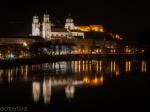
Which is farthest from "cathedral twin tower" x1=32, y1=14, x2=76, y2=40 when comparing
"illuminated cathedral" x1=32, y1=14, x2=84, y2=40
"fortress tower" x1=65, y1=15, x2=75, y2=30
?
"fortress tower" x1=65, y1=15, x2=75, y2=30

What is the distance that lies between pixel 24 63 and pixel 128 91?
50.6 ft

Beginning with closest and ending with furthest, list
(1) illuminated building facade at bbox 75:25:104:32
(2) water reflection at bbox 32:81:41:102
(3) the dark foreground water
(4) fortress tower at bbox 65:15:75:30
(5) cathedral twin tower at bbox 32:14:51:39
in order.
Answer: (3) the dark foreground water < (2) water reflection at bbox 32:81:41:102 < (5) cathedral twin tower at bbox 32:14:51:39 < (4) fortress tower at bbox 65:15:75:30 < (1) illuminated building facade at bbox 75:25:104:32

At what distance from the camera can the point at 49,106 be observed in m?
12.2

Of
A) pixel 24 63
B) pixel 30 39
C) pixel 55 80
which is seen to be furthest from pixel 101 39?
pixel 55 80

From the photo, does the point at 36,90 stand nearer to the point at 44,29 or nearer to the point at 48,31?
the point at 44,29

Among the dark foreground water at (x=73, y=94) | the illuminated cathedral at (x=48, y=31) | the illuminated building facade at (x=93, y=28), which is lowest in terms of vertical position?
the dark foreground water at (x=73, y=94)

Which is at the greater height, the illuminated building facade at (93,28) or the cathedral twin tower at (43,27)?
the illuminated building facade at (93,28)

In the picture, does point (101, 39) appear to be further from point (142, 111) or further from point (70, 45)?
point (142, 111)

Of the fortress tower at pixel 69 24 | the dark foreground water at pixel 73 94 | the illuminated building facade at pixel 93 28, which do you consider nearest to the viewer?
the dark foreground water at pixel 73 94

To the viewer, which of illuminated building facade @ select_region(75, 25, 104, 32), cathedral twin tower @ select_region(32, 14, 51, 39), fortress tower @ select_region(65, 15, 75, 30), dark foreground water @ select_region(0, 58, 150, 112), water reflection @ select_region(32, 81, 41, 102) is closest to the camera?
dark foreground water @ select_region(0, 58, 150, 112)

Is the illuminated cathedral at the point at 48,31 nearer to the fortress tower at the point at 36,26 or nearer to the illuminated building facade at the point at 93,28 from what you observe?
the fortress tower at the point at 36,26

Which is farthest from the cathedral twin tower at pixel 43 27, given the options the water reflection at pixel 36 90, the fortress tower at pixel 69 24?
the water reflection at pixel 36 90

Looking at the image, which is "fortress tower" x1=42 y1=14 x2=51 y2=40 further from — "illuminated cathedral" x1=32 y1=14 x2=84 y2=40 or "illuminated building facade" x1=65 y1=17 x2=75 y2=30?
"illuminated building facade" x1=65 y1=17 x2=75 y2=30

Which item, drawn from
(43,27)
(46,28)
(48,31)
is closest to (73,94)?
(43,27)
